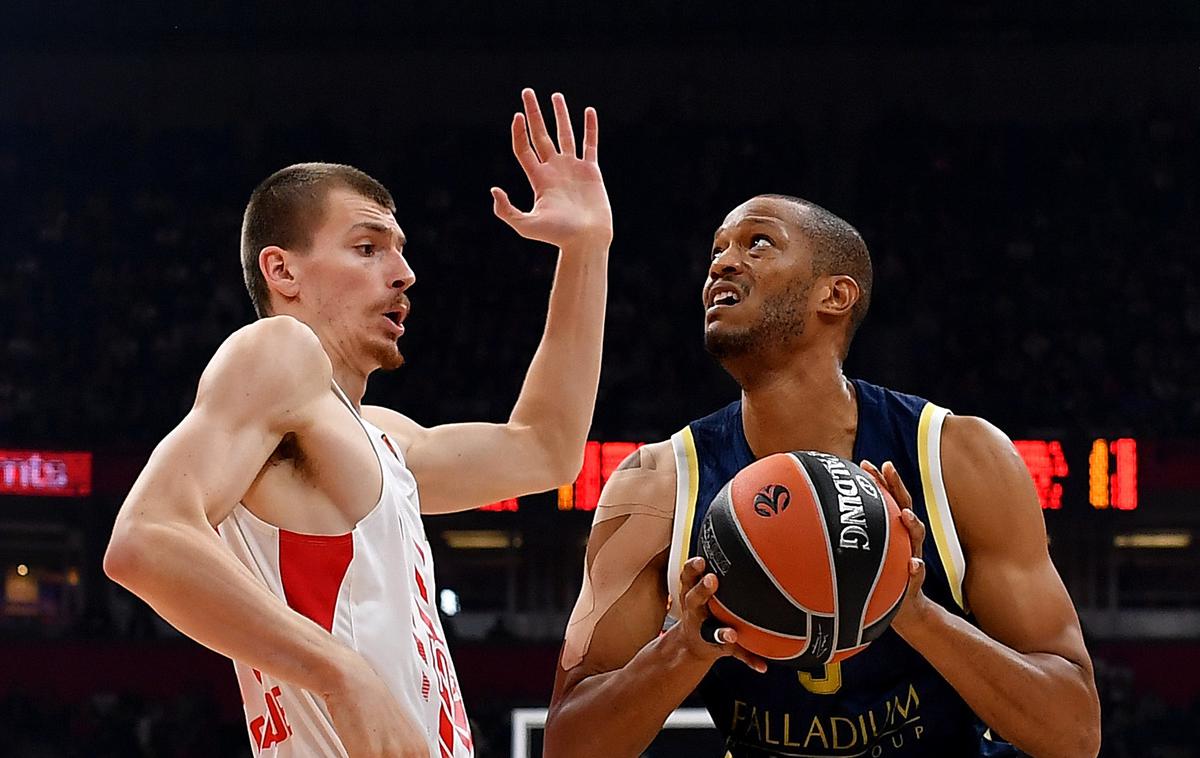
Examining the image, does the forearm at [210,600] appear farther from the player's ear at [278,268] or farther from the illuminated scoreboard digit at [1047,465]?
the illuminated scoreboard digit at [1047,465]

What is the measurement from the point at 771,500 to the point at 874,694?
2.25 feet

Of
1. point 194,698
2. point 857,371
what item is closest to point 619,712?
point 194,698

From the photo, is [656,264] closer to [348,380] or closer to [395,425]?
[395,425]

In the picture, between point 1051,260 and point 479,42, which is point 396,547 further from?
point 479,42

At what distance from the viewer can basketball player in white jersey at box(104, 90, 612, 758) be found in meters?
2.25

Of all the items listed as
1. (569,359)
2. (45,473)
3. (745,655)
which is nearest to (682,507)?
(569,359)

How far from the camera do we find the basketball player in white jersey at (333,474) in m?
2.25

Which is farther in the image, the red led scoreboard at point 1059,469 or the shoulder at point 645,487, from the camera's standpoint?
the red led scoreboard at point 1059,469

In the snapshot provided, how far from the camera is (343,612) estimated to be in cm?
266

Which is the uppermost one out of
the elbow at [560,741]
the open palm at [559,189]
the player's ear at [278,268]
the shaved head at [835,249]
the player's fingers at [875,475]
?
the open palm at [559,189]

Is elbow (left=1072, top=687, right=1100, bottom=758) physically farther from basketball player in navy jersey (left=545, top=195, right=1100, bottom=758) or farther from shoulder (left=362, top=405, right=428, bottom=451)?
shoulder (left=362, top=405, right=428, bottom=451)

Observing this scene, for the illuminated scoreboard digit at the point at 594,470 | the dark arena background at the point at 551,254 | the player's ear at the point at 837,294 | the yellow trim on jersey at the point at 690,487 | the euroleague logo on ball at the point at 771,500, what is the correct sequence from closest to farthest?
the euroleague logo on ball at the point at 771,500
the yellow trim on jersey at the point at 690,487
the player's ear at the point at 837,294
the illuminated scoreboard digit at the point at 594,470
the dark arena background at the point at 551,254

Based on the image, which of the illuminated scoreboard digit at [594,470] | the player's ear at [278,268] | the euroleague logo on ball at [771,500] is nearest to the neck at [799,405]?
the euroleague logo on ball at [771,500]

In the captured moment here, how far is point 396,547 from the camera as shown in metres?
2.77
